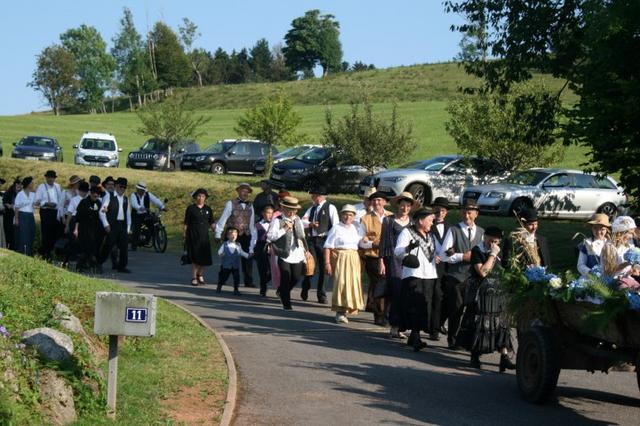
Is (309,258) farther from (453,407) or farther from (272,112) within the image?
(272,112)

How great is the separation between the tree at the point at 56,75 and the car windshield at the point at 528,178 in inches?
3268

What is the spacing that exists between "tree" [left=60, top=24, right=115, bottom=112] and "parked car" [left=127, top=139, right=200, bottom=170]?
67.2m

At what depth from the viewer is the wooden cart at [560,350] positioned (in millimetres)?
9188

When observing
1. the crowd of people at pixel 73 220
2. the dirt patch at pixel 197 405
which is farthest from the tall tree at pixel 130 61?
the dirt patch at pixel 197 405

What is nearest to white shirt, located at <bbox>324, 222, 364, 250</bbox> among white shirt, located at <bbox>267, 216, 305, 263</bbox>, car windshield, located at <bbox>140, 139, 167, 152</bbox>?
white shirt, located at <bbox>267, 216, 305, 263</bbox>

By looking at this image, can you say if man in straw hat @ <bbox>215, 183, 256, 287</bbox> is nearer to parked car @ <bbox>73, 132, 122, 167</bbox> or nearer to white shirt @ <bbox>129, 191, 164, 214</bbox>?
white shirt @ <bbox>129, 191, 164, 214</bbox>

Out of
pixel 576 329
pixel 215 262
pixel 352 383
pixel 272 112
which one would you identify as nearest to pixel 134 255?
pixel 215 262

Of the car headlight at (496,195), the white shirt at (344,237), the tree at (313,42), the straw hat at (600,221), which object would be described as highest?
the tree at (313,42)

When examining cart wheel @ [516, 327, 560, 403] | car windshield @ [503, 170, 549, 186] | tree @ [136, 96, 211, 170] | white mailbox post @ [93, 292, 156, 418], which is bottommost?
cart wheel @ [516, 327, 560, 403]

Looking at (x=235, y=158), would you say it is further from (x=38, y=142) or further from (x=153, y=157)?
(x=38, y=142)

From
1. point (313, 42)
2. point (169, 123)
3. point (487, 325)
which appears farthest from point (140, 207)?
point (313, 42)

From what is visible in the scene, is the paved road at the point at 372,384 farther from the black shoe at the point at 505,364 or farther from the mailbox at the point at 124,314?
the mailbox at the point at 124,314

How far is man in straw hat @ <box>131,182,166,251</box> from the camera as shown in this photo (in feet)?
82.6

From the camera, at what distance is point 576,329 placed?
382 inches
